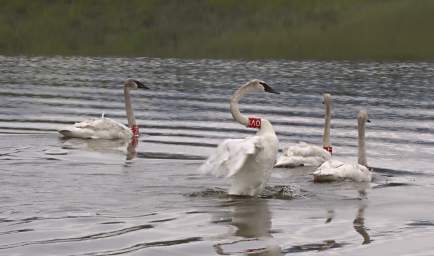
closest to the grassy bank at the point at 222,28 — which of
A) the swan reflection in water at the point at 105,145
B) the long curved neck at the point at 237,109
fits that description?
the swan reflection in water at the point at 105,145

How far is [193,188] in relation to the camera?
20031 millimetres

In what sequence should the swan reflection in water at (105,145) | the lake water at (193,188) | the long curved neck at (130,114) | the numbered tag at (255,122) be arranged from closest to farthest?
the lake water at (193,188)
the numbered tag at (255,122)
the swan reflection in water at (105,145)
the long curved neck at (130,114)

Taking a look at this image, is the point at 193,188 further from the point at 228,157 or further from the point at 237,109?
the point at 228,157

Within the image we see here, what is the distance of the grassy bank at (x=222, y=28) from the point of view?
118312mm

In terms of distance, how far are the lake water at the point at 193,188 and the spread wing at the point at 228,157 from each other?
672 mm

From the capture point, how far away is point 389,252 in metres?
14.8

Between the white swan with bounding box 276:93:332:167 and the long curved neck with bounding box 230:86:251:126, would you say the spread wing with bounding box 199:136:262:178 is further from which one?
the white swan with bounding box 276:93:332:167

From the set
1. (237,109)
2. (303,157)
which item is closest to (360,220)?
(237,109)

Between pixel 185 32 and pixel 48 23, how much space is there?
914 inches

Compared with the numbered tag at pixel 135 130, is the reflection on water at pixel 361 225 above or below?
below

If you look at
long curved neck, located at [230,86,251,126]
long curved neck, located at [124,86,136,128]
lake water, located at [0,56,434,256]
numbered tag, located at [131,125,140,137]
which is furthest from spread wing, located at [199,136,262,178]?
long curved neck, located at [124,86,136,128]

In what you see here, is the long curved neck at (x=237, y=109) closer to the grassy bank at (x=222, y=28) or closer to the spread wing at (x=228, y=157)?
the spread wing at (x=228, y=157)

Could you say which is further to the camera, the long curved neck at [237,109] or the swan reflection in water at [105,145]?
the swan reflection in water at [105,145]

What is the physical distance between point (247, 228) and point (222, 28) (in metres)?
129
